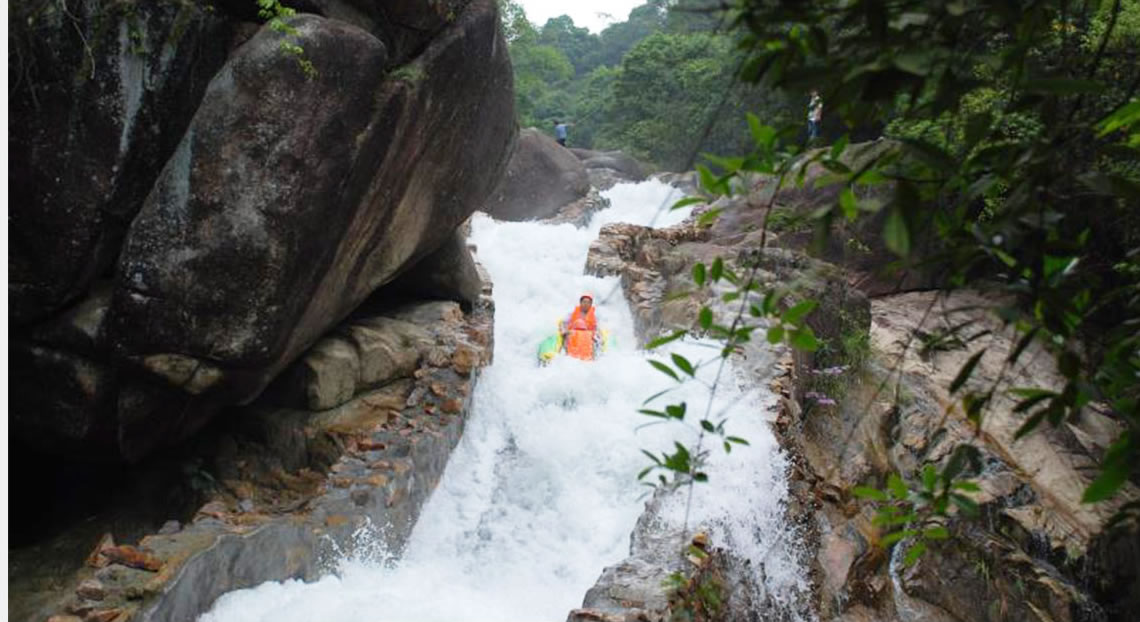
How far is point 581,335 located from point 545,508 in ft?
10.9

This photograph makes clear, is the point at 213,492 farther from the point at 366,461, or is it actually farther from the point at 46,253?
the point at 46,253

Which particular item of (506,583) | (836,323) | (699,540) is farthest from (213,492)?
(836,323)

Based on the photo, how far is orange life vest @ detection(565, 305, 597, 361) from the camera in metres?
10.7

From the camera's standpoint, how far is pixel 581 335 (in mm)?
10797

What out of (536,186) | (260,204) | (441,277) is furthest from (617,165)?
(260,204)

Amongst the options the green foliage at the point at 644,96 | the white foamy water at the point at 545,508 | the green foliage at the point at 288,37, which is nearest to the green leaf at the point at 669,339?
the white foamy water at the point at 545,508

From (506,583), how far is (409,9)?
181 inches

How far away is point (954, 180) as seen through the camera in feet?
5.59

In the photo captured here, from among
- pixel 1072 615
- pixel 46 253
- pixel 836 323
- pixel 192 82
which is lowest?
pixel 1072 615

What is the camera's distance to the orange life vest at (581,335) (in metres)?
10.7

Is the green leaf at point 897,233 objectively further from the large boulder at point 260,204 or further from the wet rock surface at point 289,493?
the large boulder at point 260,204

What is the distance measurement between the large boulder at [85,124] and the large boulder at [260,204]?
14.6 inches

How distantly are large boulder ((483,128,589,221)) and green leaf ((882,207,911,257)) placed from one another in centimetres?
1986

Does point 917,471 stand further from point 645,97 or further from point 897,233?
point 645,97
